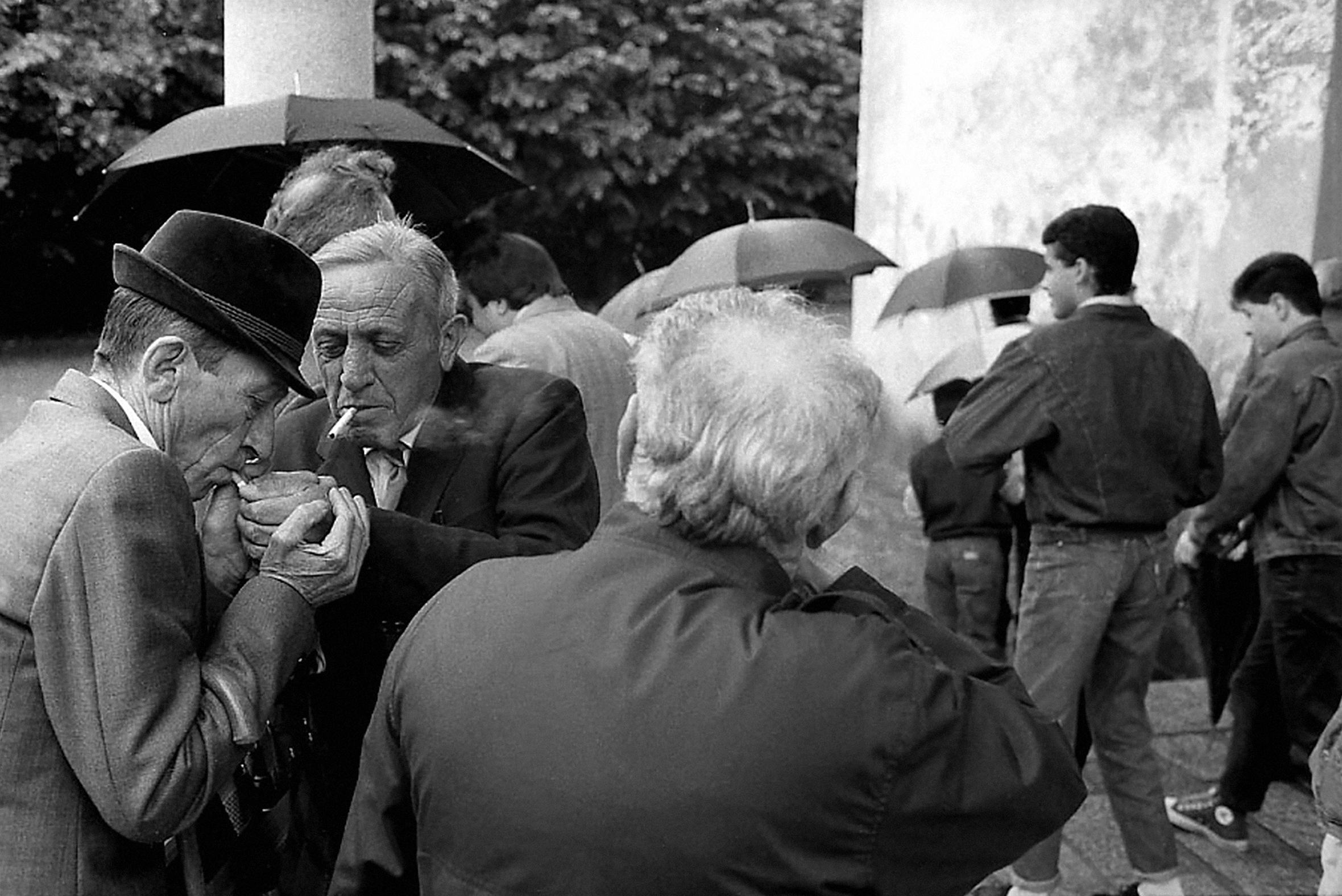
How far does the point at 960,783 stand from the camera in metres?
1.49

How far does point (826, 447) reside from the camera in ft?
5.17

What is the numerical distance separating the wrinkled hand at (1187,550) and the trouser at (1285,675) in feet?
0.72

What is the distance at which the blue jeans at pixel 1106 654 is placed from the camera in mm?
3928

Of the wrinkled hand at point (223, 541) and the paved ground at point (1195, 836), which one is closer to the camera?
the wrinkled hand at point (223, 541)

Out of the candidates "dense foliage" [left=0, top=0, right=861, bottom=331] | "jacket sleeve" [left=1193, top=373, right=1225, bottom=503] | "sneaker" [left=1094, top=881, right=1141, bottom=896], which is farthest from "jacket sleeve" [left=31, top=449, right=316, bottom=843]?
"dense foliage" [left=0, top=0, right=861, bottom=331]

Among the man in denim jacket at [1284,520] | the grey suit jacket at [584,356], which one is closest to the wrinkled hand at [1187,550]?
the man in denim jacket at [1284,520]

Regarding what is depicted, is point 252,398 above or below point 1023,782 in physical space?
above

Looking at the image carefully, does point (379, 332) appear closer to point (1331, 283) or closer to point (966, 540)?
point (966, 540)

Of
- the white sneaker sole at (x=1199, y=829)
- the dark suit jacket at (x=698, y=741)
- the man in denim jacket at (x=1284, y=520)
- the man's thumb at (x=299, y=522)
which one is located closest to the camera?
the dark suit jacket at (x=698, y=741)

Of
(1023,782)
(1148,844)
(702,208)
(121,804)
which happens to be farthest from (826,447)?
(702,208)

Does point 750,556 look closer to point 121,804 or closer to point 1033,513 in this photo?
point 121,804

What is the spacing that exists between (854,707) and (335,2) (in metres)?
3.24

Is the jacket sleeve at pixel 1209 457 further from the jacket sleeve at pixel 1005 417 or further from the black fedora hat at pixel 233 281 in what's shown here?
the black fedora hat at pixel 233 281

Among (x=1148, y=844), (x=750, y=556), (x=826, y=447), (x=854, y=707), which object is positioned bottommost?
(x=1148, y=844)
